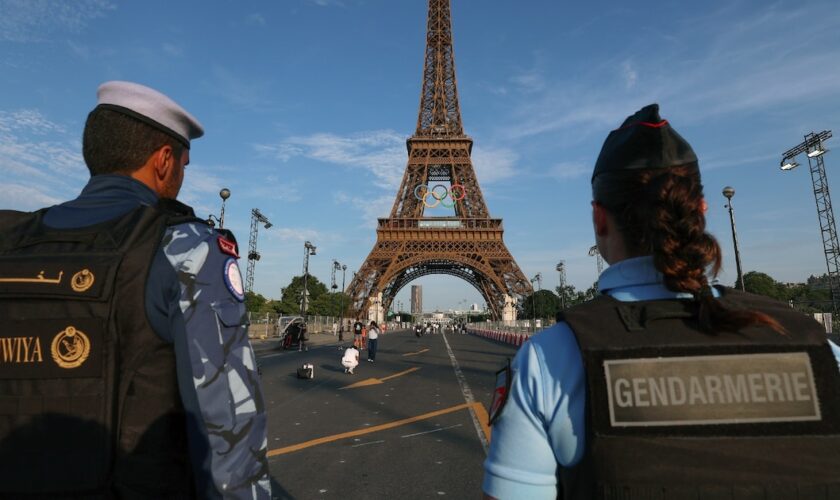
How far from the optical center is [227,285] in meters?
1.49

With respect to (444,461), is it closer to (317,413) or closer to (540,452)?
(317,413)

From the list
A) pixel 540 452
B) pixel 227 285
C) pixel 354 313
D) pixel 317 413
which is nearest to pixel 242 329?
pixel 227 285

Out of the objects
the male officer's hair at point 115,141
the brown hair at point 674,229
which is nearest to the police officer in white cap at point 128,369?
the male officer's hair at point 115,141

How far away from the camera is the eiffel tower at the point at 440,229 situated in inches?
1914

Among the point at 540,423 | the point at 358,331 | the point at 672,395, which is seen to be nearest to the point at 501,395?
the point at 540,423

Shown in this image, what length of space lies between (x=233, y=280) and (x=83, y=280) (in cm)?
40

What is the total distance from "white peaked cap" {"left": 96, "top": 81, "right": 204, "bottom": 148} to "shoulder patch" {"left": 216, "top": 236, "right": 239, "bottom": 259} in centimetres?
46

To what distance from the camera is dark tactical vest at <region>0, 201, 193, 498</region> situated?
138 cm

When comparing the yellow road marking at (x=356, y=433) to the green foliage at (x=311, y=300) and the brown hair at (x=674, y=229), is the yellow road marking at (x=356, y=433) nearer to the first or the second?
the brown hair at (x=674, y=229)

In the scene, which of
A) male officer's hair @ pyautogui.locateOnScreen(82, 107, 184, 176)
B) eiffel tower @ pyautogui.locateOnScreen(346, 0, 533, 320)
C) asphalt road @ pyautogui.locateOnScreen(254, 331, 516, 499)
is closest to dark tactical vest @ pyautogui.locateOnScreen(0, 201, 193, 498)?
male officer's hair @ pyautogui.locateOnScreen(82, 107, 184, 176)

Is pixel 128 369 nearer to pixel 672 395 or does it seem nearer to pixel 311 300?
pixel 672 395

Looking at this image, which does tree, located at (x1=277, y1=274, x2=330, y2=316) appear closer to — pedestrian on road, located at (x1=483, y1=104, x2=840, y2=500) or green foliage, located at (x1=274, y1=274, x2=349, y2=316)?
green foliage, located at (x1=274, y1=274, x2=349, y2=316)

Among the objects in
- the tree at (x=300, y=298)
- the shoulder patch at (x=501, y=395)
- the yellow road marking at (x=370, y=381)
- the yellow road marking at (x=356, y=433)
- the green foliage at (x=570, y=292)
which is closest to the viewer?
the shoulder patch at (x=501, y=395)

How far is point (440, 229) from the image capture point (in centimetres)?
5081
